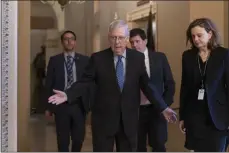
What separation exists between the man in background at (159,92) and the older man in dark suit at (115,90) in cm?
72

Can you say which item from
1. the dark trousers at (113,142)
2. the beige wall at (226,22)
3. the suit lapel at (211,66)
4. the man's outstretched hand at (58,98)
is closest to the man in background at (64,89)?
the dark trousers at (113,142)

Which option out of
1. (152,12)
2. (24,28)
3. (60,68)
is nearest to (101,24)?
(152,12)

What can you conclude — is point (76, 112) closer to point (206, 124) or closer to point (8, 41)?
point (8, 41)

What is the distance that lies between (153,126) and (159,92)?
13.1 inches

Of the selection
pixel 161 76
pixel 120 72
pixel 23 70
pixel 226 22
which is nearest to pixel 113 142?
pixel 120 72

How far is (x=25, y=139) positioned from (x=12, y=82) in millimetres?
1759

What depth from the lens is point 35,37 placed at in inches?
431

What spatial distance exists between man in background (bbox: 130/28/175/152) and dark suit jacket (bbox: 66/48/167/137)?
0.72 meters

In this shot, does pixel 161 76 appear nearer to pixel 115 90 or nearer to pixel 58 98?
pixel 115 90

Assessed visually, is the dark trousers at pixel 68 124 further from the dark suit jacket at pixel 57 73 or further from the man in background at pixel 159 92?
the man in background at pixel 159 92

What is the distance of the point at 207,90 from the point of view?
107 inches

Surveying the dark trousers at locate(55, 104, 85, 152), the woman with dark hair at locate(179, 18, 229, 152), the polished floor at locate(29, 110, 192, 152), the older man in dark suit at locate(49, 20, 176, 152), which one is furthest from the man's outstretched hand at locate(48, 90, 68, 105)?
the polished floor at locate(29, 110, 192, 152)

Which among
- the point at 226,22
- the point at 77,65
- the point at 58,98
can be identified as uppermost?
the point at 226,22

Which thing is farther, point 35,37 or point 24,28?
point 35,37
